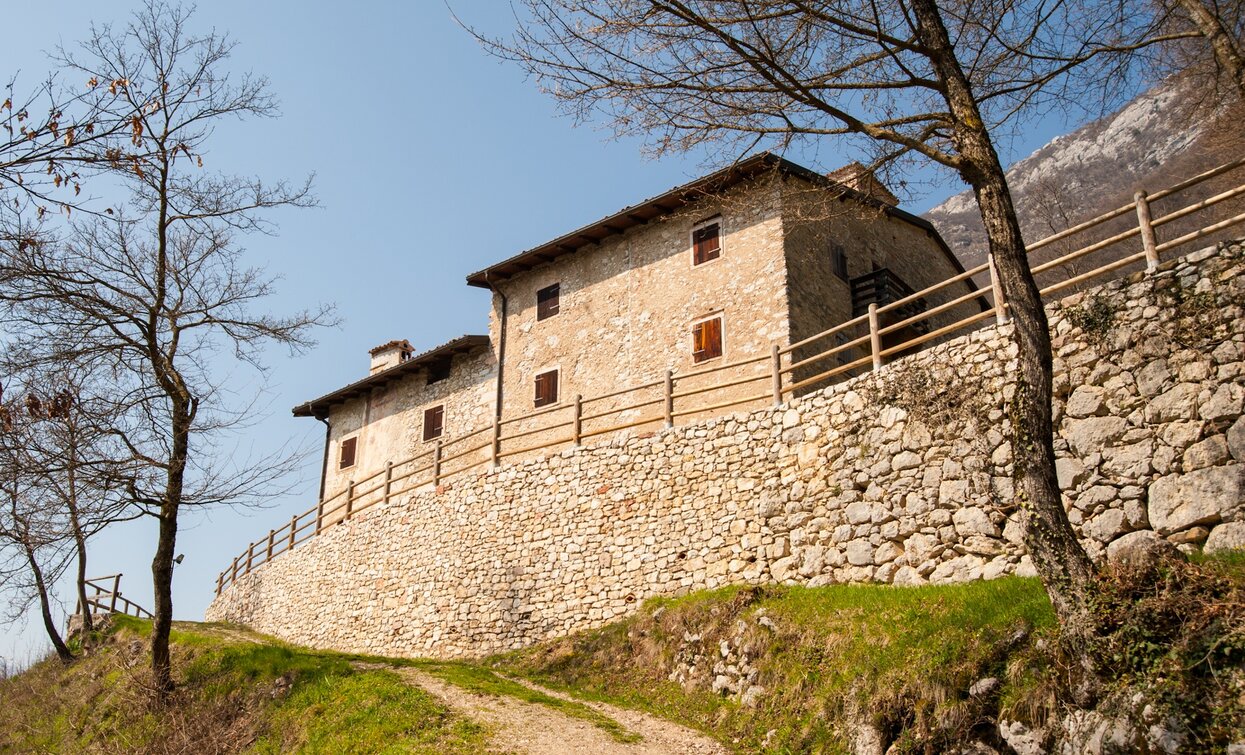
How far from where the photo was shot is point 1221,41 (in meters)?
10.1

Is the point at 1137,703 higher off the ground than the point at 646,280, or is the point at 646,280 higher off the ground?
the point at 646,280

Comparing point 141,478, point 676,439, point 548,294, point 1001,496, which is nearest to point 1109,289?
point 1001,496

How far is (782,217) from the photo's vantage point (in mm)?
19781

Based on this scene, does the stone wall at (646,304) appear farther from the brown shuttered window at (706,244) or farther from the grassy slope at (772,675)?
the grassy slope at (772,675)

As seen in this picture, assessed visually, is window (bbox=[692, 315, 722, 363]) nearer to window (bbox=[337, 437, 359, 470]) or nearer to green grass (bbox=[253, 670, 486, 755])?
green grass (bbox=[253, 670, 486, 755])

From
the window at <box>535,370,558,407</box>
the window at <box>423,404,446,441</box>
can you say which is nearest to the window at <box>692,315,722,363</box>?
the window at <box>535,370,558,407</box>

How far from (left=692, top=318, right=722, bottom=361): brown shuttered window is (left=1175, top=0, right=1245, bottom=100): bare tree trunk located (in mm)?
10921

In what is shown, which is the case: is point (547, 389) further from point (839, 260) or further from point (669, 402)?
point (839, 260)

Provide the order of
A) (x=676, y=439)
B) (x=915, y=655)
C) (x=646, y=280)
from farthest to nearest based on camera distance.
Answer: (x=646, y=280)
(x=676, y=439)
(x=915, y=655)

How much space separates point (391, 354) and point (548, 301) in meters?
8.26

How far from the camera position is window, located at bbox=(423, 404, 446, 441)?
25703 mm

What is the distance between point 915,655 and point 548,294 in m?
16.5

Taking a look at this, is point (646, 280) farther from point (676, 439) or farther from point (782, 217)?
point (676, 439)

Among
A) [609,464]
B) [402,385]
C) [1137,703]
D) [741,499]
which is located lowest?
[1137,703]
